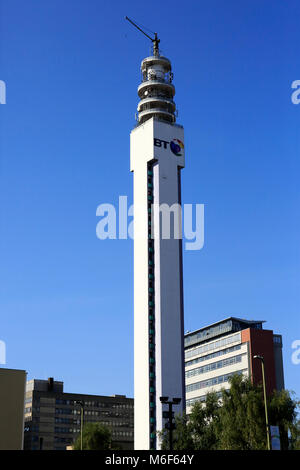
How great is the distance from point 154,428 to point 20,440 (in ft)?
214

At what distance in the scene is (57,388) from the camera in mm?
184500

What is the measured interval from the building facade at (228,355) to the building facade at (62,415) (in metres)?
33.1

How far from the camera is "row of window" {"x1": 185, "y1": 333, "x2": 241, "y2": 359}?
135225 millimetres

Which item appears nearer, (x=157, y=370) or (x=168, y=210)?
(x=157, y=370)

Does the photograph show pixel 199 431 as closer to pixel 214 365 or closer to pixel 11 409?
pixel 11 409

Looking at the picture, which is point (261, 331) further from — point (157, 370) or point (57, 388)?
point (57, 388)

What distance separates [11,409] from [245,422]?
95.1ft

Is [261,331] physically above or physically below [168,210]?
below

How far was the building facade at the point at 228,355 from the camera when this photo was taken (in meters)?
130

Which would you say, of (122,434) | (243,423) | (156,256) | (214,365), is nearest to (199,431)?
(243,423)

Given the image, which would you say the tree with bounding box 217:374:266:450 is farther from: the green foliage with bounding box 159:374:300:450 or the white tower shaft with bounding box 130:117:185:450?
the white tower shaft with bounding box 130:117:185:450

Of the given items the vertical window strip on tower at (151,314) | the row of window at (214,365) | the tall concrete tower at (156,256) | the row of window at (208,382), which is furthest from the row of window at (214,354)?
the vertical window strip on tower at (151,314)
